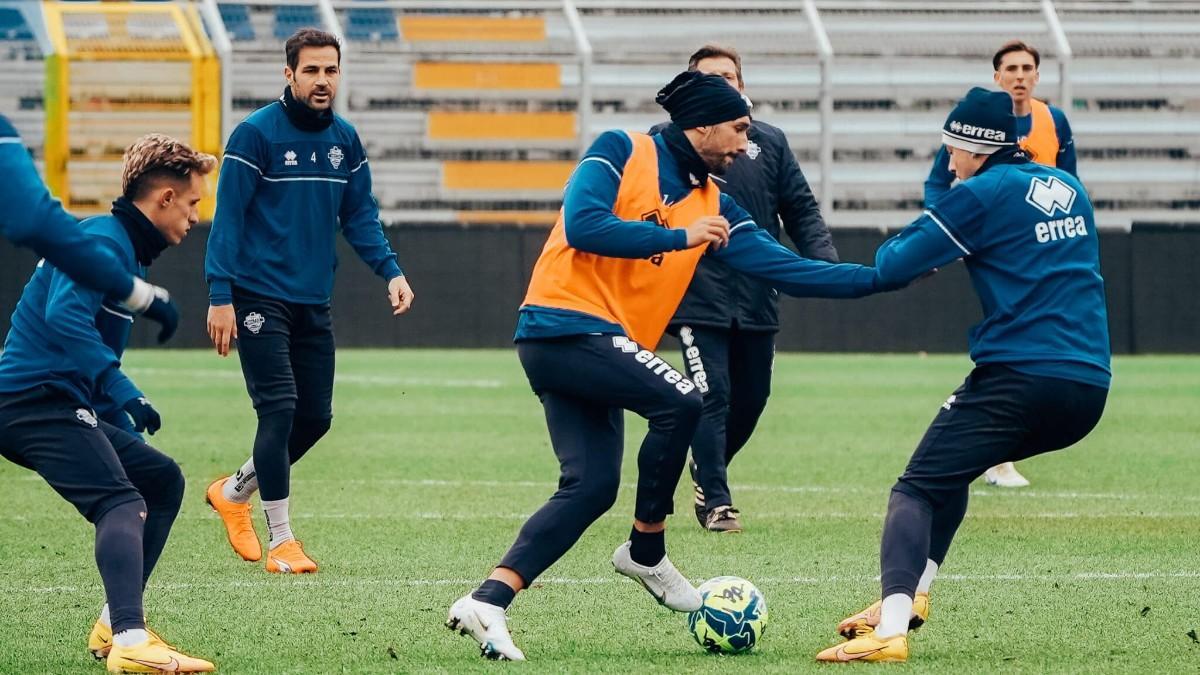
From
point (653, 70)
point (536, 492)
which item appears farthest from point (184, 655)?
point (653, 70)

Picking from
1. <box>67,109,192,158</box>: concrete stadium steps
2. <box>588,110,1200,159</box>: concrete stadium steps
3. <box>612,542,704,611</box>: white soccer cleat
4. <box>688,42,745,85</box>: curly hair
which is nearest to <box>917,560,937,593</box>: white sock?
<box>612,542,704,611</box>: white soccer cleat

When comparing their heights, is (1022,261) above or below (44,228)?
below

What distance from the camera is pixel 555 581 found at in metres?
8.11

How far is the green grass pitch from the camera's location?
6.65 m

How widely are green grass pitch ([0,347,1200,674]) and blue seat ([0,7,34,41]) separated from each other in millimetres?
14701

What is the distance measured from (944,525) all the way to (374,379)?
46.2 ft

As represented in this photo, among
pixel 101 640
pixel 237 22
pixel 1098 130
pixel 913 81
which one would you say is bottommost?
pixel 1098 130

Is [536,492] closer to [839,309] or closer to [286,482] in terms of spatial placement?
[286,482]

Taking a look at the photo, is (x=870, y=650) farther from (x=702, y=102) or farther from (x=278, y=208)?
(x=278, y=208)

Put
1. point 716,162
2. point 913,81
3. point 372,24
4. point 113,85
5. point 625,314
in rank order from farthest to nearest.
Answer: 1. point 913,81
2. point 372,24
3. point 113,85
4. point 716,162
5. point 625,314

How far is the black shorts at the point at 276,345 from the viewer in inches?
337

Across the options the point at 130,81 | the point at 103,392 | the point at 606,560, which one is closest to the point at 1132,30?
the point at 130,81

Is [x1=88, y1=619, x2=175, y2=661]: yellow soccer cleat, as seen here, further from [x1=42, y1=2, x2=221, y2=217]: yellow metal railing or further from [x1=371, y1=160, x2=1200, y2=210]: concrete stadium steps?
[x1=371, y1=160, x2=1200, y2=210]: concrete stadium steps

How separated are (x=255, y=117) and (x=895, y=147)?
24220 mm
